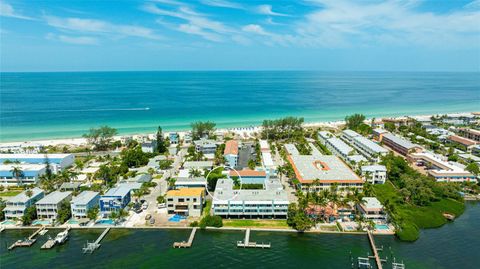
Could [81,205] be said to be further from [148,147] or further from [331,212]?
[331,212]

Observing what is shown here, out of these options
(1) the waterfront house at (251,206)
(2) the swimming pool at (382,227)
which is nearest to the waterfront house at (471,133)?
(2) the swimming pool at (382,227)

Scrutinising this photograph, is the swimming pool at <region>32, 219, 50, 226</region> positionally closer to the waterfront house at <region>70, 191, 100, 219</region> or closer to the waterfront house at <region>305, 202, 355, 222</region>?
the waterfront house at <region>70, 191, 100, 219</region>

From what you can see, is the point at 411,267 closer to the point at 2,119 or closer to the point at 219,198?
the point at 219,198

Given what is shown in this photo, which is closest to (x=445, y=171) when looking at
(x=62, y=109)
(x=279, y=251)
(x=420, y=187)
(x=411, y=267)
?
(x=420, y=187)

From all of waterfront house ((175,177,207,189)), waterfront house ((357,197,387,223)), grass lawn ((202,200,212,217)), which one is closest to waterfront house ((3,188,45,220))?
waterfront house ((175,177,207,189))

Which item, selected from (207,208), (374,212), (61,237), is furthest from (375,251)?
(61,237)

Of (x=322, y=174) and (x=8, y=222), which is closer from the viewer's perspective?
(x=8, y=222)
